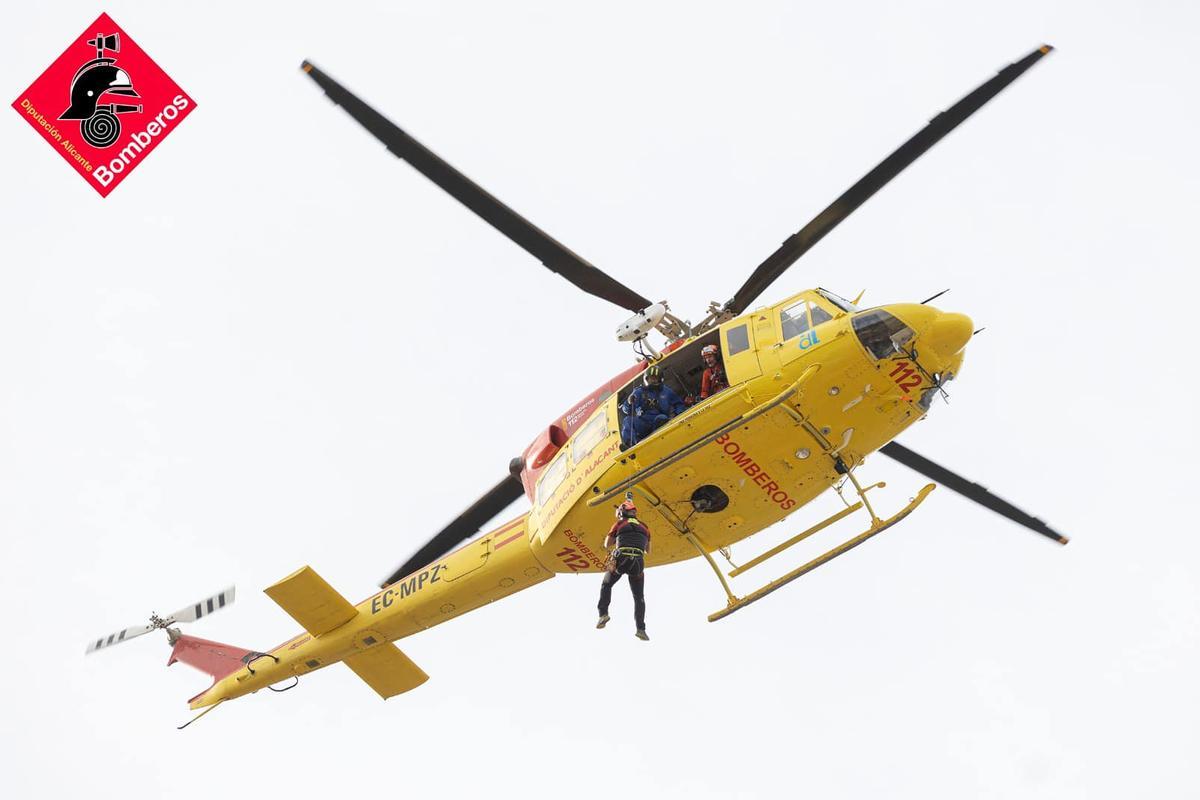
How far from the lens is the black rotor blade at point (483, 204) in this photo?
16562 mm

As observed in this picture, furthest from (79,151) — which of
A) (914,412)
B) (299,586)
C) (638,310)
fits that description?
(914,412)

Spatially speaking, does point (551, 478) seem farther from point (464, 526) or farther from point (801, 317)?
point (801, 317)

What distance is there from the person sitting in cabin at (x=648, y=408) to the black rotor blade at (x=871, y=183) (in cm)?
172

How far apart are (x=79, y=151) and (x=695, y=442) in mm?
15358

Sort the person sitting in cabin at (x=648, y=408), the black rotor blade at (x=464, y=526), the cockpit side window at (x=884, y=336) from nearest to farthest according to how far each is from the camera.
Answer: the cockpit side window at (x=884, y=336) → the person sitting in cabin at (x=648, y=408) → the black rotor blade at (x=464, y=526)

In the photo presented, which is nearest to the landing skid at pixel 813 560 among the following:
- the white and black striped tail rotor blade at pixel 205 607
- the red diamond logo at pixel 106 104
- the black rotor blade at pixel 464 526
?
the black rotor blade at pixel 464 526

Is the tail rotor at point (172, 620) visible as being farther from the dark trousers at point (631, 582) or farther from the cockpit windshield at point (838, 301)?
the cockpit windshield at point (838, 301)

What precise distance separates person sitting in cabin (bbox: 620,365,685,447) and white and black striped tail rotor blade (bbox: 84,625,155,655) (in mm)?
8949

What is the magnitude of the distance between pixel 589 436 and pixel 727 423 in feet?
6.90

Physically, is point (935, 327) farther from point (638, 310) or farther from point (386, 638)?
point (386, 638)

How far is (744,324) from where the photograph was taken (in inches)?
648

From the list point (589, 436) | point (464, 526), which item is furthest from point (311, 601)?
point (589, 436)

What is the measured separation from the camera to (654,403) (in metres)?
16.6

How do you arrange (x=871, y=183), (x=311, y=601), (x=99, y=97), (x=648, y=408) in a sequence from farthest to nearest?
(x=99, y=97) < (x=311, y=601) < (x=871, y=183) < (x=648, y=408)
